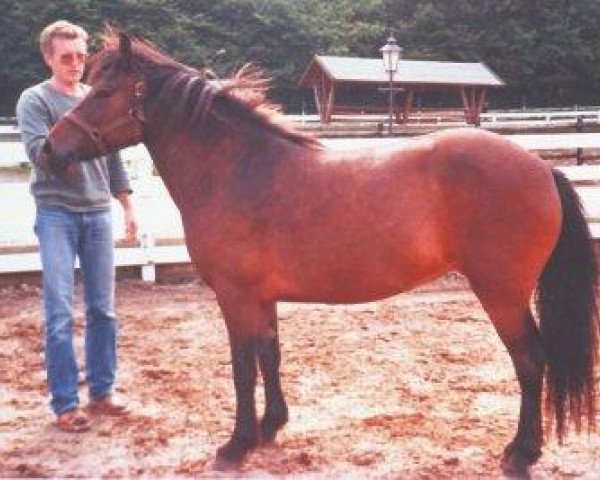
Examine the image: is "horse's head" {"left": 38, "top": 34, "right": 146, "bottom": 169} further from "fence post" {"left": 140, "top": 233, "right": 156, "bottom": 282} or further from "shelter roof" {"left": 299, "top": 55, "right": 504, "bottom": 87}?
"shelter roof" {"left": 299, "top": 55, "right": 504, "bottom": 87}

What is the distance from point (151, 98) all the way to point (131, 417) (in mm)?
1737

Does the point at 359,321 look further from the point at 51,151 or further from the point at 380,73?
the point at 380,73

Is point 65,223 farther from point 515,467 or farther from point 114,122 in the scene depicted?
point 515,467

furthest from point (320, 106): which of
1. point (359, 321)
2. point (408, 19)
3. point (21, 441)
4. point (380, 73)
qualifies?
point (21, 441)

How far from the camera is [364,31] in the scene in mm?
48812

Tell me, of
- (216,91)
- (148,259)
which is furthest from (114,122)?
(148,259)

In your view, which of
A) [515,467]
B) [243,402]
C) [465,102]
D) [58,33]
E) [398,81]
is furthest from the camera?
[465,102]

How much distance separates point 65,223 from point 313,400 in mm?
1697

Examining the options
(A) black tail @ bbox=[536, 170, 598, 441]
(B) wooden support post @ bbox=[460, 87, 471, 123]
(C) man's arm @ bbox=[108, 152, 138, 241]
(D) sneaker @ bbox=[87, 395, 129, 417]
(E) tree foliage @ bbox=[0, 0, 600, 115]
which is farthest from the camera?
(E) tree foliage @ bbox=[0, 0, 600, 115]

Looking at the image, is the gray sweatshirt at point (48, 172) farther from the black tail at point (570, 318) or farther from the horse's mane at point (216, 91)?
the black tail at point (570, 318)

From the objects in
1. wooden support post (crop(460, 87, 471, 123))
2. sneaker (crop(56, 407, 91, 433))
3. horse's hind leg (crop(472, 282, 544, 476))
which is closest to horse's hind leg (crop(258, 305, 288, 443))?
sneaker (crop(56, 407, 91, 433))

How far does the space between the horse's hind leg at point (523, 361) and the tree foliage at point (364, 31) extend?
39.3 m

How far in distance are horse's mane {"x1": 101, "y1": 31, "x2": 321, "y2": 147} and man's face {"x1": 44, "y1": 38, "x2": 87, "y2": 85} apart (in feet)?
0.64

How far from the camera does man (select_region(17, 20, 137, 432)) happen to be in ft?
11.5
